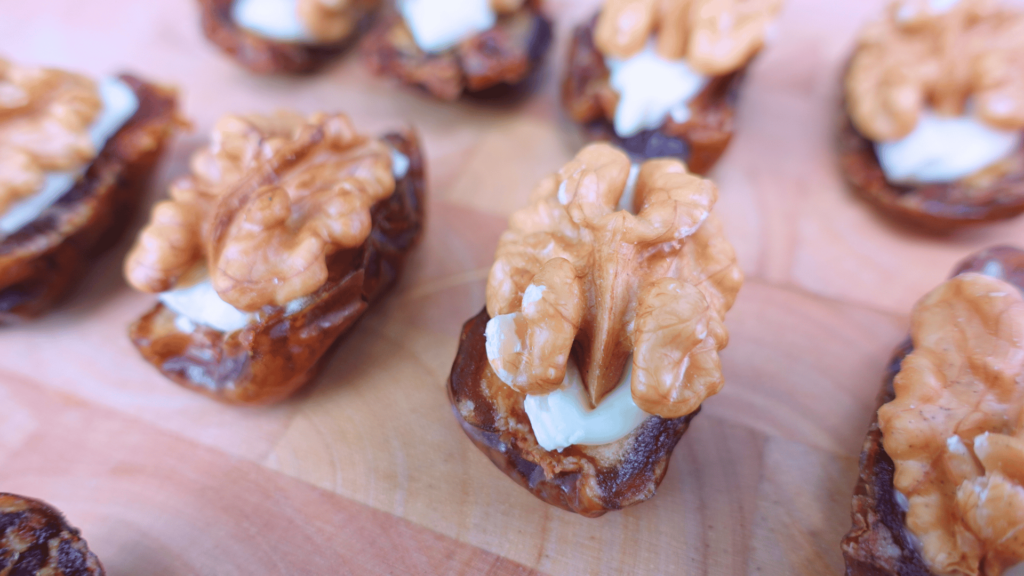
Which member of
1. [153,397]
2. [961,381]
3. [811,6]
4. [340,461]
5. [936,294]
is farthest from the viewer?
[811,6]

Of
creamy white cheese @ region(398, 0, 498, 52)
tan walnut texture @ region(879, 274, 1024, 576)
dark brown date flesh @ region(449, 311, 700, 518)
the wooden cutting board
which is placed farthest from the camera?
creamy white cheese @ region(398, 0, 498, 52)

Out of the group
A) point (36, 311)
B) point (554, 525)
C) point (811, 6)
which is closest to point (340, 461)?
point (554, 525)

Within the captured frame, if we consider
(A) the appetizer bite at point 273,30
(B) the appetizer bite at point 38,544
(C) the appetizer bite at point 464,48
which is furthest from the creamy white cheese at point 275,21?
(B) the appetizer bite at point 38,544

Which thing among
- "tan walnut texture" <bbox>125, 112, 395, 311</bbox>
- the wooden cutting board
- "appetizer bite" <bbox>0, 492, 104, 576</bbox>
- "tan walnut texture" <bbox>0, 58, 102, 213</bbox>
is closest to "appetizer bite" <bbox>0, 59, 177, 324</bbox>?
"tan walnut texture" <bbox>0, 58, 102, 213</bbox>

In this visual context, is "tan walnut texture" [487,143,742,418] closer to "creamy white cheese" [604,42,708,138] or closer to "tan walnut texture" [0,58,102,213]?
"creamy white cheese" [604,42,708,138]

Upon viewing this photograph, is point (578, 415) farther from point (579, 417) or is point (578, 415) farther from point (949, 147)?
point (949, 147)

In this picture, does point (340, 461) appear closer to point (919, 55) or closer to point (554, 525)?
point (554, 525)
